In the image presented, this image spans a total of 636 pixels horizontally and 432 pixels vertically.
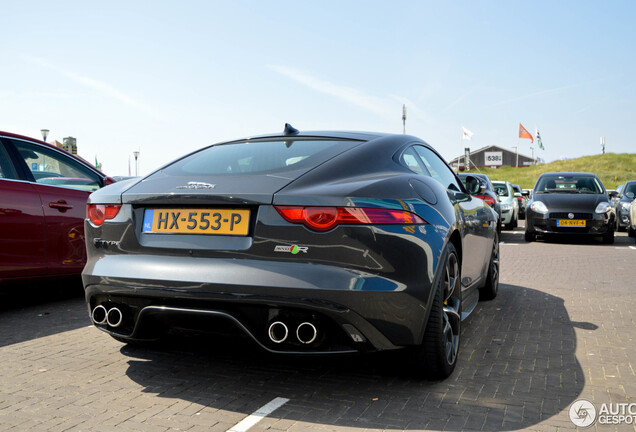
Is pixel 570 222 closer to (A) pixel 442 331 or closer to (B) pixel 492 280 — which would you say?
(B) pixel 492 280

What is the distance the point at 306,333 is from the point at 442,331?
0.87m

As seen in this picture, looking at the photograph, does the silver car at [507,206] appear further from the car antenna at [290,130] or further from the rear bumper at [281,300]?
the rear bumper at [281,300]

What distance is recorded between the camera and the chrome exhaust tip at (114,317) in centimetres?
347

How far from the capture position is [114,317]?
348 centimetres

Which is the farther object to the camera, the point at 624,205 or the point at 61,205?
the point at 624,205

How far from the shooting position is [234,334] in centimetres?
329

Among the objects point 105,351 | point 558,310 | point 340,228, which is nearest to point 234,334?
point 340,228

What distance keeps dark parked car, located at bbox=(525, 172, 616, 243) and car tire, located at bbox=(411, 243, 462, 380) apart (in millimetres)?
10439

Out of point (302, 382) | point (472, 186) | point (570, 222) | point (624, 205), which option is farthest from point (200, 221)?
point (624, 205)

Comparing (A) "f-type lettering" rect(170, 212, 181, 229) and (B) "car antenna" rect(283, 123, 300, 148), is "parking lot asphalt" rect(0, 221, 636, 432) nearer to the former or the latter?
(A) "f-type lettering" rect(170, 212, 181, 229)

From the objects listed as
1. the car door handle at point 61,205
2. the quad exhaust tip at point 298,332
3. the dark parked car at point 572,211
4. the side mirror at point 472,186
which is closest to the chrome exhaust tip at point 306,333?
the quad exhaust tip at point 298,332

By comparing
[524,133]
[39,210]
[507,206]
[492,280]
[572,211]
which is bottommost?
[492,280]

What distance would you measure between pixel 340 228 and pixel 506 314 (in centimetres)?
332

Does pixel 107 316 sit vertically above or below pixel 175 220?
below
